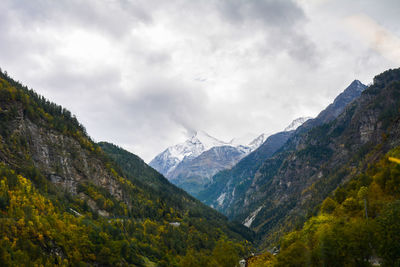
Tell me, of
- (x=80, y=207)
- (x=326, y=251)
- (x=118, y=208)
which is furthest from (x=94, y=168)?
(x=326, y=251)

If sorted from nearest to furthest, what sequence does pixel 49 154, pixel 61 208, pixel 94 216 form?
pixel 61 208 < pixel 94 216 < pixel 49 154

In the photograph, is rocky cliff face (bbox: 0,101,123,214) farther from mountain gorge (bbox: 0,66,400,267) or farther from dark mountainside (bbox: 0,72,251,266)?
mountain gorge (bbox: 0,66,400,267)

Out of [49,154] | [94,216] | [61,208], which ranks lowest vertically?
[94,216]

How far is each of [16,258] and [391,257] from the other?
285ft

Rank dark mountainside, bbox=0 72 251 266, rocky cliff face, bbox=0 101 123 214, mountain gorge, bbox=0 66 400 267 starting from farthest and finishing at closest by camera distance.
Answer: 1. rocky cliff face, bbox=0 101 123 214
2. dark mountainside, bbox=0 72 251 266
3. mountain gorge, bbox=0 66 400 267

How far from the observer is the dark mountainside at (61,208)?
3686 inches

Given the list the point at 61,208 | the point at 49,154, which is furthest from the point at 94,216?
the point at 49,154

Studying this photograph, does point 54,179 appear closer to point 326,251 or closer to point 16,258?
point 16,258

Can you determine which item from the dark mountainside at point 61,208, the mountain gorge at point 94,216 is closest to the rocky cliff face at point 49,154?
the dark mountainside at point 61,208

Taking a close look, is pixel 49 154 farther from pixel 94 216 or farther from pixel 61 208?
pixel 61 208

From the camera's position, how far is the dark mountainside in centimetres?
9362

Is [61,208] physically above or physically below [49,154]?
below

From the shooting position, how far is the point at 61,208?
128 m

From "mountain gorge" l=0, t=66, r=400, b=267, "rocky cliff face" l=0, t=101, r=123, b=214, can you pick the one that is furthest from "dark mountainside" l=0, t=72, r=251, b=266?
"mountain gorge" l=0, t=66, r=400, b=267
